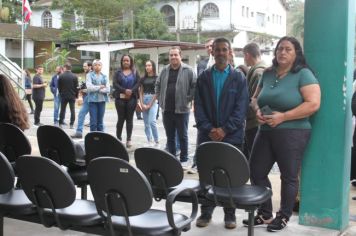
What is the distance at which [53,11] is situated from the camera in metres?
61.1

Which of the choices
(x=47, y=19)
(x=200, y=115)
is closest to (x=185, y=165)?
(x=200, y=115)

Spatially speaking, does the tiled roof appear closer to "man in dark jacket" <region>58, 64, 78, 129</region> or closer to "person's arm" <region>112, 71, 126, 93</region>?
"man in dark jacket" <region>58, 64, 78, 129</region>

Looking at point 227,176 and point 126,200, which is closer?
point 126,200

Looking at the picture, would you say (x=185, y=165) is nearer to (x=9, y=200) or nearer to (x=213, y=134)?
(x=213, y=134)

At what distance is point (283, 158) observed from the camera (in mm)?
Result: 4711

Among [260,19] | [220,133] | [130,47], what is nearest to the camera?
[220,133]

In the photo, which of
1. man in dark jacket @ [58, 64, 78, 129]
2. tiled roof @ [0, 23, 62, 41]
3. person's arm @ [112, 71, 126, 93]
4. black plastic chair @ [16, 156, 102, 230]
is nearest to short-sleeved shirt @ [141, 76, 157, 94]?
person's arm @ [112, 71, 126, 93]

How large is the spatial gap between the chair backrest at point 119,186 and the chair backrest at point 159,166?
816 mm

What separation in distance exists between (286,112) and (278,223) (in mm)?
1071

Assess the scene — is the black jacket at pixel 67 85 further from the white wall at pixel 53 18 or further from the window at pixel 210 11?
the white wall at pixel 53 18

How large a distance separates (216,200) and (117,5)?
4294 cm

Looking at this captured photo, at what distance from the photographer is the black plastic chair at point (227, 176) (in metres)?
4.02

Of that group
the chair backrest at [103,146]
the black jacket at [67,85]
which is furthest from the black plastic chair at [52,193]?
the black jacket at [67,85]

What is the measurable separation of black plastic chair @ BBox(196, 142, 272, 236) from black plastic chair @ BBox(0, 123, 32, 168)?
1870 millimetres
